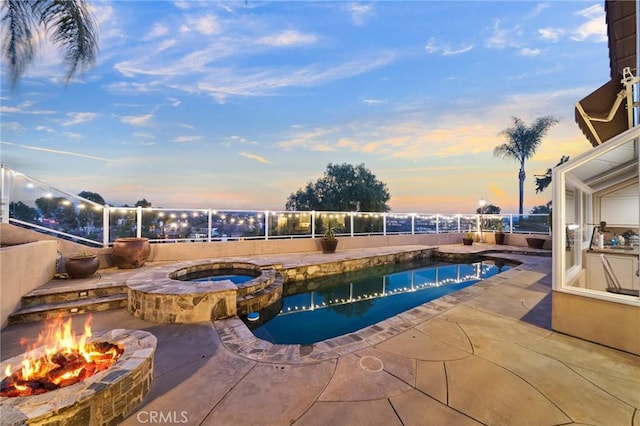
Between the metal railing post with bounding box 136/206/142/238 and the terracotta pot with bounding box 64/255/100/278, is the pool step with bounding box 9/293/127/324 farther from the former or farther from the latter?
the metal railing post with bounding box 136/206/142/238

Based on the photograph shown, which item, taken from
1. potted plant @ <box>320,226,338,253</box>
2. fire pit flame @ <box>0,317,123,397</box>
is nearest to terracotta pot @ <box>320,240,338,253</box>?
potted plant @ <box>320,226,338,253</box>

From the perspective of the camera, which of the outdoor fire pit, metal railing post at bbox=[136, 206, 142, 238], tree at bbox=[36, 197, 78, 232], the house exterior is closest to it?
the outdoor fire pit

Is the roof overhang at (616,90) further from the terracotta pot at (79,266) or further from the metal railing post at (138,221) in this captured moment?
the metal railing post at (138,221)

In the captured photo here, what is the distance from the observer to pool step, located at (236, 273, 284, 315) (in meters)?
4.36

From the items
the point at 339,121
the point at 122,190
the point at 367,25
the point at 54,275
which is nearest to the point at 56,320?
the point at 54,275

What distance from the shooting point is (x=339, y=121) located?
15086mm

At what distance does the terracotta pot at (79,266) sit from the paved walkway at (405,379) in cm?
154

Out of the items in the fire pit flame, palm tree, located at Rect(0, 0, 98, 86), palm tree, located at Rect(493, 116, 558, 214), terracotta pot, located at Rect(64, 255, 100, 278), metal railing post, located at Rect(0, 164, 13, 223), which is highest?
palm tree, located at Rect(493, 116, 558, 214)

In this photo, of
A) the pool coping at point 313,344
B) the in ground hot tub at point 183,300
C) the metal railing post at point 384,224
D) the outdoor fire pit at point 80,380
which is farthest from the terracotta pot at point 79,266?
the metal railing post at point 384,224

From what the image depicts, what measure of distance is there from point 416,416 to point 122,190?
15.9m

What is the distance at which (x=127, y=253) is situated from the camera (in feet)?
18.4

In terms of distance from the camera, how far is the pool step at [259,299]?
172 inches

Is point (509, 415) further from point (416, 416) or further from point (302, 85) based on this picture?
point (302, 85)

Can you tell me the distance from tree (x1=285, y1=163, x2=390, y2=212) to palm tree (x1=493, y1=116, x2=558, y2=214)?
8455mm
